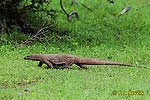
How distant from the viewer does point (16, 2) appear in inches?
619

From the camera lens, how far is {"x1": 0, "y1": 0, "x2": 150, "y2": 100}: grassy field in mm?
8375

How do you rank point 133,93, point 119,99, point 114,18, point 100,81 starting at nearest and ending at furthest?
point 119,99, point 133,93, point 100,81, point 114,18

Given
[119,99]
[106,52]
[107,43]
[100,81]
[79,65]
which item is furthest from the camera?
[107,43]

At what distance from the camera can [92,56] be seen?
13.5 meters

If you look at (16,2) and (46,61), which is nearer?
(46,61)

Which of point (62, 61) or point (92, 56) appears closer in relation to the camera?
point (62, 61)

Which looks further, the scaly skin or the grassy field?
the scaly skin

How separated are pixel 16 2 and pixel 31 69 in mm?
5491

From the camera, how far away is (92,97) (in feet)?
25.8

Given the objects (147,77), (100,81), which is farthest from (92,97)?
(147,77)

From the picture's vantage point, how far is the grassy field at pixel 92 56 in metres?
8.38

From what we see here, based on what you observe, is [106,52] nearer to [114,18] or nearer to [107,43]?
[107,43]

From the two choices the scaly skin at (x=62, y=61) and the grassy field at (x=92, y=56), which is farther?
the scaly skin at (x=62, y=61)

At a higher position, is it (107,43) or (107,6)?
(107,6)
